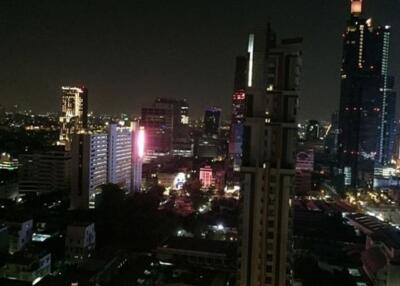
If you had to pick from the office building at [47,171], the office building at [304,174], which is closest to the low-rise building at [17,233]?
the office building at [47,171]

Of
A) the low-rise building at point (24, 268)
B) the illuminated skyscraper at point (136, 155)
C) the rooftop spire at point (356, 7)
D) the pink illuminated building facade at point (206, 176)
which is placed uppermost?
the rooftop spire at point (356, 7)

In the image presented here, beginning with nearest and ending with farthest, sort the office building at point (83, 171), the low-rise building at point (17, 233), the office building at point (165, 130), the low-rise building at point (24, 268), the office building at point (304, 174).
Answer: the low-rise building at point (24, 268)
the low-rise building at point (17, 233)
the office building at point (83, 171)
the office building at point (304, 174)
the office building at point (165, 130)

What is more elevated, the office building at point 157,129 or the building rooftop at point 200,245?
the office building at point 157,129

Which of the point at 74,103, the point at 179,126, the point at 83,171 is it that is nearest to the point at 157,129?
the point at 179,126

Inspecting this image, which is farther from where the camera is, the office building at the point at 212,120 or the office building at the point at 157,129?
the office building at the point at 212,120

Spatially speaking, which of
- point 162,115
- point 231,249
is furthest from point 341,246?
point 162,115

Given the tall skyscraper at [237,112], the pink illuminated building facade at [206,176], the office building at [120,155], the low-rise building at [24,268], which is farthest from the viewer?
the tall skyscraper at [237,112]

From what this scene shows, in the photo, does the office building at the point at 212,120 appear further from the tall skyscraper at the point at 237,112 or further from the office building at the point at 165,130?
the tall skyscraper at the point at 237,112

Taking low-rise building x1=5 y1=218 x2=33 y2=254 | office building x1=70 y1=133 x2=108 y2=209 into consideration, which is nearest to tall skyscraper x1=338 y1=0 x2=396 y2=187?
office building x1=70 y1=133 x2=108 y2=209
